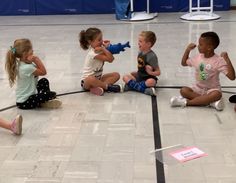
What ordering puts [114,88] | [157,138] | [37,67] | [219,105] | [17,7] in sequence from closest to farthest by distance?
1. [157,138]
2. [219,105]
3. [37,67]
4. [114,88]
5. [17,7]

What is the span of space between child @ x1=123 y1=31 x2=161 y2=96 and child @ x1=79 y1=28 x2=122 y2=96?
13cm

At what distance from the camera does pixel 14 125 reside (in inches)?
109

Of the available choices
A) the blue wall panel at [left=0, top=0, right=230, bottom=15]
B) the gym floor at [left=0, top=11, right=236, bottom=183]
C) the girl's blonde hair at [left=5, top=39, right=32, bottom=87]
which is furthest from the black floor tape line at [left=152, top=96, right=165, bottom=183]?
the blue wall panel at [left=0, top=0, right=230, bottom=15]

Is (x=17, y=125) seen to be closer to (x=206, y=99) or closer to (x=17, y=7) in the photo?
(x=206, y=99)

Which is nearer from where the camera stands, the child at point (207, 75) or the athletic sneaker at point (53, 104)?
the child at point (207, 75)

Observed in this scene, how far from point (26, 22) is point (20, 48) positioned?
416cm

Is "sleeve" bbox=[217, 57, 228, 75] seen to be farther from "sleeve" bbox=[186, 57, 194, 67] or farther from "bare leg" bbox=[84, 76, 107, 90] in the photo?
"bare leg" bbox=[84, 76, 107, 90]

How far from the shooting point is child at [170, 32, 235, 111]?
3.08 metres

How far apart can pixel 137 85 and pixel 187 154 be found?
43.9 inches

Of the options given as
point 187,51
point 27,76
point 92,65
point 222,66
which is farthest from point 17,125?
point 222,66

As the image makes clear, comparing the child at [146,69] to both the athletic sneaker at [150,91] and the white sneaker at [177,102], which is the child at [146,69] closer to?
the athletic sneaker at [150,91]

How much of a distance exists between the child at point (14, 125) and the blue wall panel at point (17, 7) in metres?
5.23

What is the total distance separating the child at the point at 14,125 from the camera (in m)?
→ 2.75

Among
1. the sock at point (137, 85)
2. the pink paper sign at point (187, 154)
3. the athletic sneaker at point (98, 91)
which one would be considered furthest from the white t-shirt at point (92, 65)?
the pink paper sign at point (187, 154)
